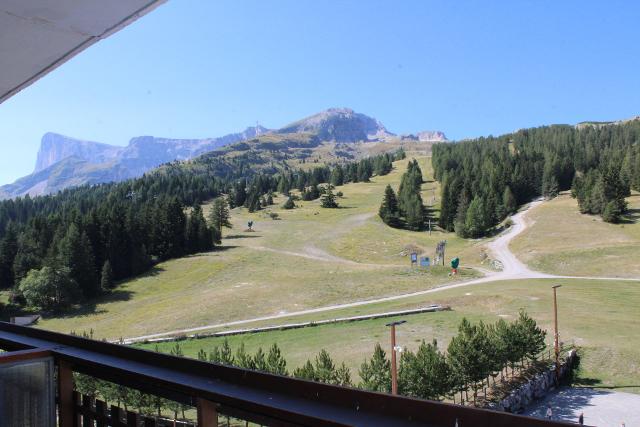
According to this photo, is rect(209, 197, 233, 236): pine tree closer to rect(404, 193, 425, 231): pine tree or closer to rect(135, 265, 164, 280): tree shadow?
rect(135, 265, 164, 280): tree shadow

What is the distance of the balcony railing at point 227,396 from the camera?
4.81 ft

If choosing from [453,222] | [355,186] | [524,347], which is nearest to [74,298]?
[524,347]

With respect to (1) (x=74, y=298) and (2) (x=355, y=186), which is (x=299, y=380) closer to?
Result: (1) (x=74, y=298)

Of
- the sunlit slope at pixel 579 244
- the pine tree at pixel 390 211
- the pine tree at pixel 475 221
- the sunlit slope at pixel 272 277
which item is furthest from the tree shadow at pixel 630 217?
the pine tree at pixel 390 211

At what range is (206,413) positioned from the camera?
1873mm

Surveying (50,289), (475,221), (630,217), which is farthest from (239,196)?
(630,217)

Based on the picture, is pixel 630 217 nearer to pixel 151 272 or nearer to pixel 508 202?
pixel 508 202

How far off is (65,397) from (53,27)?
204 centimetres

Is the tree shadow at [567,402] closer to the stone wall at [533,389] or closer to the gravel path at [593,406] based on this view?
the gravel path at [593,406]

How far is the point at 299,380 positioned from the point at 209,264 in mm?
67778

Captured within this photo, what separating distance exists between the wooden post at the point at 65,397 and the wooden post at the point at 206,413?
1218 mm

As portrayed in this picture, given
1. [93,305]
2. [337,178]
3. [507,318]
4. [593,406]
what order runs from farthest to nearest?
1. [337,178]
2. [93,305]
3. [507,318]
4. [593,406]

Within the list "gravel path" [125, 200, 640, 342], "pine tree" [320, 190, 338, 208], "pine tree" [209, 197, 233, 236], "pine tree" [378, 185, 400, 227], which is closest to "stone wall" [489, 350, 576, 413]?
"gravel path" [125, 200, 640, 342]

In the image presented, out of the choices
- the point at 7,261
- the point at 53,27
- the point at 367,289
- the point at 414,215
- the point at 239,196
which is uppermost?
the point at 239,196
